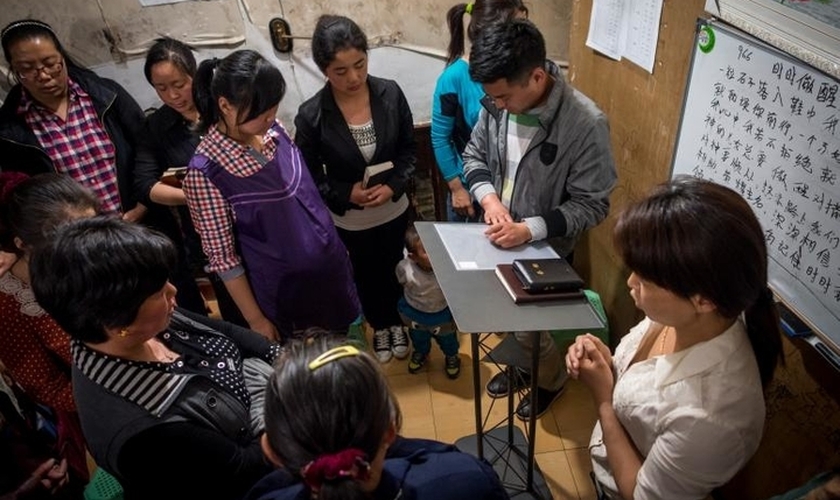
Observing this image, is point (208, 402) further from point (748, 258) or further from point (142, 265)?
point (748, 258)

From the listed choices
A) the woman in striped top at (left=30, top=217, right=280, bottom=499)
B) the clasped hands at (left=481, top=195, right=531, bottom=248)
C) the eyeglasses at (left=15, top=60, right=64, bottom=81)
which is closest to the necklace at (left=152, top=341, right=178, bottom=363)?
the woman in striped top at (left=30, top=217, right=280, bottom=499)

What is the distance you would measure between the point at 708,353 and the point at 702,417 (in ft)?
0.41

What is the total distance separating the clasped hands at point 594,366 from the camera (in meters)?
1.27

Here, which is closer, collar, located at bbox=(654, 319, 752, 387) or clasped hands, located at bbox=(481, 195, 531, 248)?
collar, located at bbox=(654, 319, 752, 387)

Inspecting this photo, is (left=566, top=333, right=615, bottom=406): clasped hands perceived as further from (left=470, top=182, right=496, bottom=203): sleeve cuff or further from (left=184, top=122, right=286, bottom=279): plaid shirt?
(left=184, top=122, right=286, bottom=279): plaid shirt

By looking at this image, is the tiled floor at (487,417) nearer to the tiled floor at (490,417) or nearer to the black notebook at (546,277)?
the tiled floor at (490,417)

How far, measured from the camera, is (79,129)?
83.0 inches

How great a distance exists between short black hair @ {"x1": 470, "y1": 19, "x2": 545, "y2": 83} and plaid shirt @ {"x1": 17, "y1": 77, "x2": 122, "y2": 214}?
5.13 feet

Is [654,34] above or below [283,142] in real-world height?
above

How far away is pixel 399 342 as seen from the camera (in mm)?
2705

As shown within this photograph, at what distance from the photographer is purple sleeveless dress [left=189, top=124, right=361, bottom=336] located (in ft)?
5.17

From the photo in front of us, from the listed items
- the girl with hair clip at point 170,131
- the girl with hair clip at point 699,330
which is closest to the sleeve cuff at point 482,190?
the girl with hair clip at point 699,330

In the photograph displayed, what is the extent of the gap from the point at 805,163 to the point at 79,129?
247cm

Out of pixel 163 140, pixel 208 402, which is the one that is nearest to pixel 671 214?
pixel 208 402
